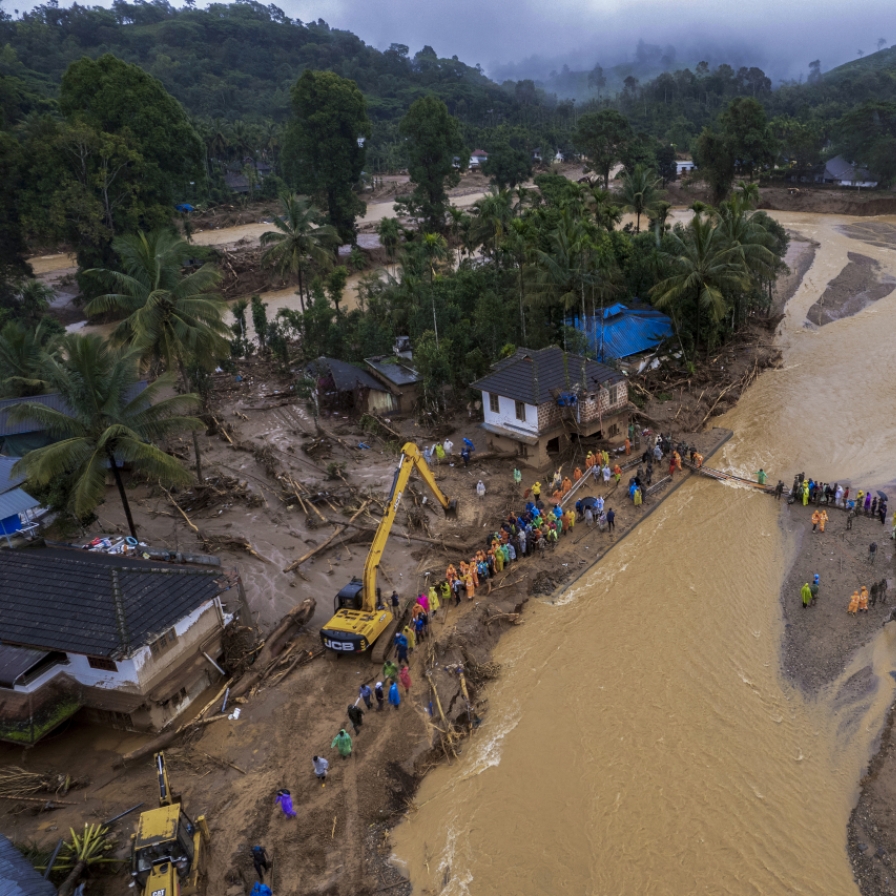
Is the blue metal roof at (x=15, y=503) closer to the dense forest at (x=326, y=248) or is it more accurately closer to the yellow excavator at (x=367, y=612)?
the dense forest at (x=326, y=248)

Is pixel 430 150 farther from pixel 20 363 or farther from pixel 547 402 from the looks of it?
pixel 547 402

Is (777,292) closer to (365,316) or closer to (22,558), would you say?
(365,316)

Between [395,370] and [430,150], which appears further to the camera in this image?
[430,150]

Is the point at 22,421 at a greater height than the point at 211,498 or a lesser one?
greater

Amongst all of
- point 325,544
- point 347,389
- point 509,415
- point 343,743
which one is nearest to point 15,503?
point 325,544

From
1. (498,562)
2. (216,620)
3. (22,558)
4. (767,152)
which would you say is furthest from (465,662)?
(767,152)

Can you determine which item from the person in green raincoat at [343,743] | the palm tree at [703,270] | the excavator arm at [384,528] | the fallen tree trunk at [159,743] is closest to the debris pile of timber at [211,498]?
the excavator arm at [384,528]
